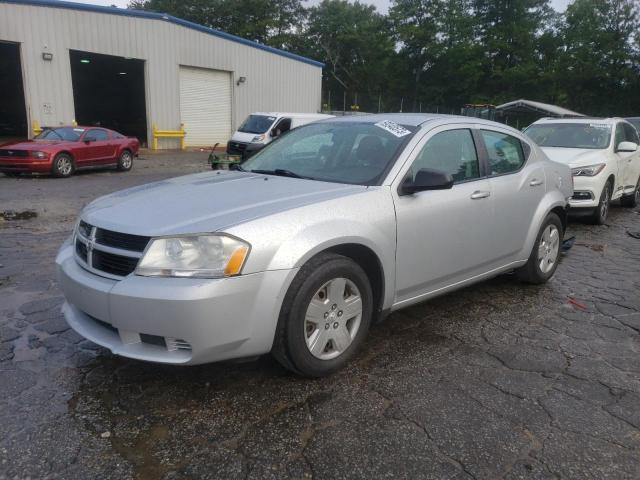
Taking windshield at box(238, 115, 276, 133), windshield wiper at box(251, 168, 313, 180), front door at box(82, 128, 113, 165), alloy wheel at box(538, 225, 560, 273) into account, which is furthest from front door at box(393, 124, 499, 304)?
windshield at box(238, 115, 276, 133)

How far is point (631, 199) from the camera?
413 inches

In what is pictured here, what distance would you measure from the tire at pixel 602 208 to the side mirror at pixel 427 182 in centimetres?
611

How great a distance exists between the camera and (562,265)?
6.02 metres

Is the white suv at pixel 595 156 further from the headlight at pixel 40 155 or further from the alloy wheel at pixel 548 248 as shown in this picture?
the headlight at pixel 40 155

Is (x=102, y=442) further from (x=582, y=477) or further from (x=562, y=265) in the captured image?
(x=562, y=265)

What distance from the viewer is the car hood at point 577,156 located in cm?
835

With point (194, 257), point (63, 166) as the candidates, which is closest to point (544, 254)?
point (194, 257)

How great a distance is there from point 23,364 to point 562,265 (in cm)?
539

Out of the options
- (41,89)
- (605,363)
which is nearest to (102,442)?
(605,363)

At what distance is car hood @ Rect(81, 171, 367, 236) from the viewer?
9.17 feet

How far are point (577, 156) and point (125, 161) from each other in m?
12.1

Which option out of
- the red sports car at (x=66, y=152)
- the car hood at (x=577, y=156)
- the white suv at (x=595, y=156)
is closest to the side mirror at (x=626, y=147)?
the white suv at (x=595, y=156)

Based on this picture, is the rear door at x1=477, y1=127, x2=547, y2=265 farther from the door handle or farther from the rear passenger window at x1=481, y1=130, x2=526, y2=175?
the door handle

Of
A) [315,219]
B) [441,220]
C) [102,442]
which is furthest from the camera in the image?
[441,220]
